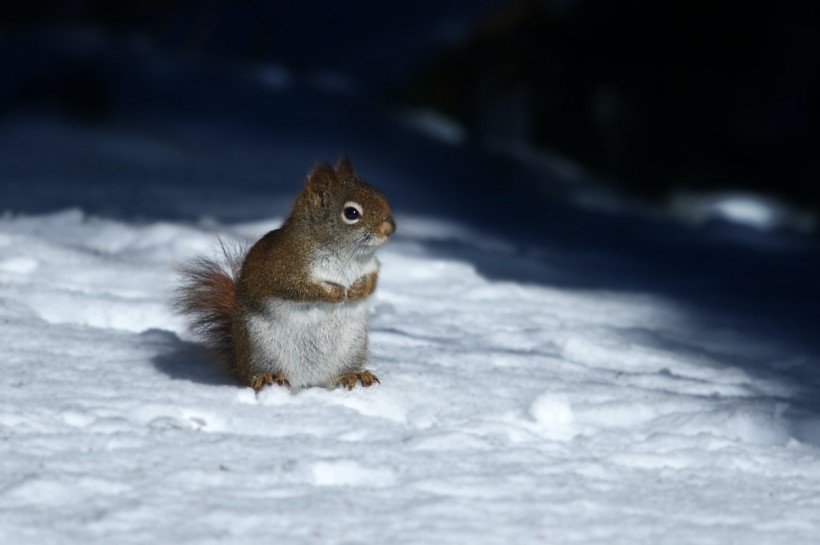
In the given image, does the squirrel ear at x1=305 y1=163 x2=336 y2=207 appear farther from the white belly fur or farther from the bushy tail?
the bushy tail

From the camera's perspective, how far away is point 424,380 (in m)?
2.99

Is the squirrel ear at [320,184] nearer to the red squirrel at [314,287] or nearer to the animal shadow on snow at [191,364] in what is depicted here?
the red squirrel at [314,287]

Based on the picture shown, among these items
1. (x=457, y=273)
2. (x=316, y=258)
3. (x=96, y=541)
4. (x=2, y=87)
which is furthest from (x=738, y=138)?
(x=96, y=541)

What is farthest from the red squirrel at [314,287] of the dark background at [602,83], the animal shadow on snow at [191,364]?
the dark background at [602,83]

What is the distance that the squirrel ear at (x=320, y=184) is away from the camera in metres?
2.75

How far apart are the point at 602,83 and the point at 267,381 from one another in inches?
210

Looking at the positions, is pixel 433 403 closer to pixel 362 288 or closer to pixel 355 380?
pixel 355 380

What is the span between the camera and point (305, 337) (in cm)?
273

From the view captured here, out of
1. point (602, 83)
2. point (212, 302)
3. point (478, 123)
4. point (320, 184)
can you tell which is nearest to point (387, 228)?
point (320, 184)

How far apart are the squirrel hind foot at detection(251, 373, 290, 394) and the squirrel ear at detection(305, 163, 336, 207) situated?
432 millimetres

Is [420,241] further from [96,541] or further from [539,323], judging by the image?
[96,541]

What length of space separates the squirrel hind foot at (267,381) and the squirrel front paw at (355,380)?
16 centimetres

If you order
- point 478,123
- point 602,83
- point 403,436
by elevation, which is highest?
point 602,83

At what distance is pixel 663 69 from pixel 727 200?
3.22 feet
